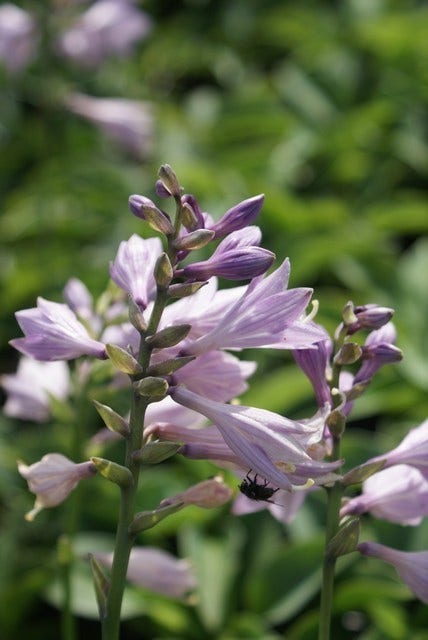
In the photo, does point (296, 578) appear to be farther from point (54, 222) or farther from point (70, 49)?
point (70, 49)

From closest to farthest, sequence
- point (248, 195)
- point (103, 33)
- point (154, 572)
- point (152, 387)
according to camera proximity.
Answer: point (152, 387), point (154, 572), point (248, 195), point (103, 33)

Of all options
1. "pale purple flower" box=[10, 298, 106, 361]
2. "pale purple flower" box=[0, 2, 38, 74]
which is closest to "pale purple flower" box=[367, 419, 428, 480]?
"pale purple flower" box=[10, 298, 106, 361]

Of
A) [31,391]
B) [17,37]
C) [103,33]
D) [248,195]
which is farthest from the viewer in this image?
[103,33]

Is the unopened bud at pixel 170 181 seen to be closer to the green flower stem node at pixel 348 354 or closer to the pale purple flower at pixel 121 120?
the green flower stem node at pixel 348 354

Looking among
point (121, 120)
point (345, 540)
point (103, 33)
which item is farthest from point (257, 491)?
point (103, 33)

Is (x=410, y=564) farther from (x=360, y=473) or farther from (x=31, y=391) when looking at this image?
(x=31, y=391)

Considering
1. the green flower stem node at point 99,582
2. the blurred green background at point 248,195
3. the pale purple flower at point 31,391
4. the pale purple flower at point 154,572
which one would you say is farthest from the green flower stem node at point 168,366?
the blurred green background at point 248,195

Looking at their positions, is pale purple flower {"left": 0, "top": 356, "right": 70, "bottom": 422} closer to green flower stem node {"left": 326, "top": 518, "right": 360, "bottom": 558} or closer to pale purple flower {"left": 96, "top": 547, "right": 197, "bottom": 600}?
pale purple flower {"left": 96, "top": 547, "right": 197, "bottom": 600}
